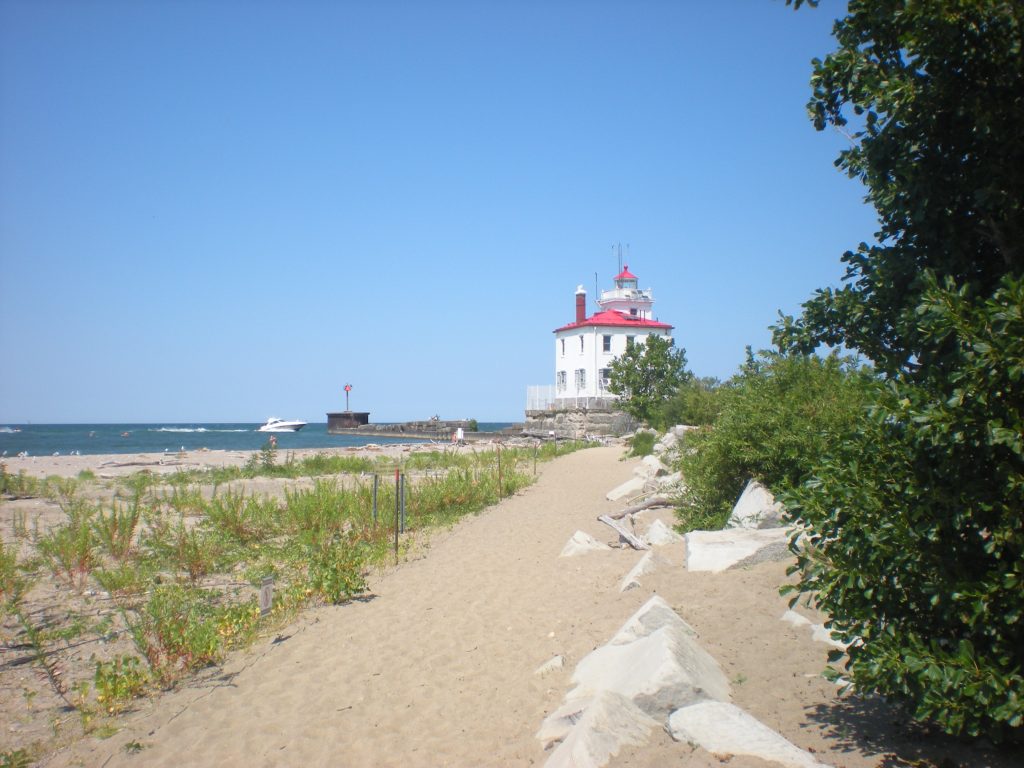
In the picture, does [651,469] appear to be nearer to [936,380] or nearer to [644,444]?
[644,444]

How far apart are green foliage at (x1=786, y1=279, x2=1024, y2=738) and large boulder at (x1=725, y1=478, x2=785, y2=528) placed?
17.0 feet

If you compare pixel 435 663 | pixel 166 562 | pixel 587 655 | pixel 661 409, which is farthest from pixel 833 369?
pixel 661 409

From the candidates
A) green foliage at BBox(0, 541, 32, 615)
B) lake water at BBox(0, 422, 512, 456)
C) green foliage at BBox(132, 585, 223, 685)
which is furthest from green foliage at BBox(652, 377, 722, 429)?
lake water at BBox(0, 422, 512, 456)

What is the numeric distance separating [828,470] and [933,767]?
1463 mm

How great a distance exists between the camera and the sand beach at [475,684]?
4.36m

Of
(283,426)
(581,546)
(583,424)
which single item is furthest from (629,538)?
(283,426)

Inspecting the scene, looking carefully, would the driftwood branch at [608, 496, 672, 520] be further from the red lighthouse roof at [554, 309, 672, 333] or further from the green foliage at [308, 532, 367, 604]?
the red lighthouse roof at [554, 309, 672, 333]

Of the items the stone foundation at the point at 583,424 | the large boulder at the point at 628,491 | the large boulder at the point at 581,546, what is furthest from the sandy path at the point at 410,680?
the stone foundation at the point at 583,424

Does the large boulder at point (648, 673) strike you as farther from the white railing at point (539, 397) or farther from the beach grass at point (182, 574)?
the white railing at point (539, 397)

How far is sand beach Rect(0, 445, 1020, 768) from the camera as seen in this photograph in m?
4.36

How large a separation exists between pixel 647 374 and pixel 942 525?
37.2 m

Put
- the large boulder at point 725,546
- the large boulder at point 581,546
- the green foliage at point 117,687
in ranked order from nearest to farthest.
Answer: the green foliage at point 117,687, the large boulder at point 725,546, the large boulder at point 581,546

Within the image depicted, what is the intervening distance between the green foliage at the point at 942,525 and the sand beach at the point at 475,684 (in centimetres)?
58

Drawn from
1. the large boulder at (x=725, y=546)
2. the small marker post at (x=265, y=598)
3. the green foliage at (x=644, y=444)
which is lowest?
the small marker post at (x=265, y=598)
